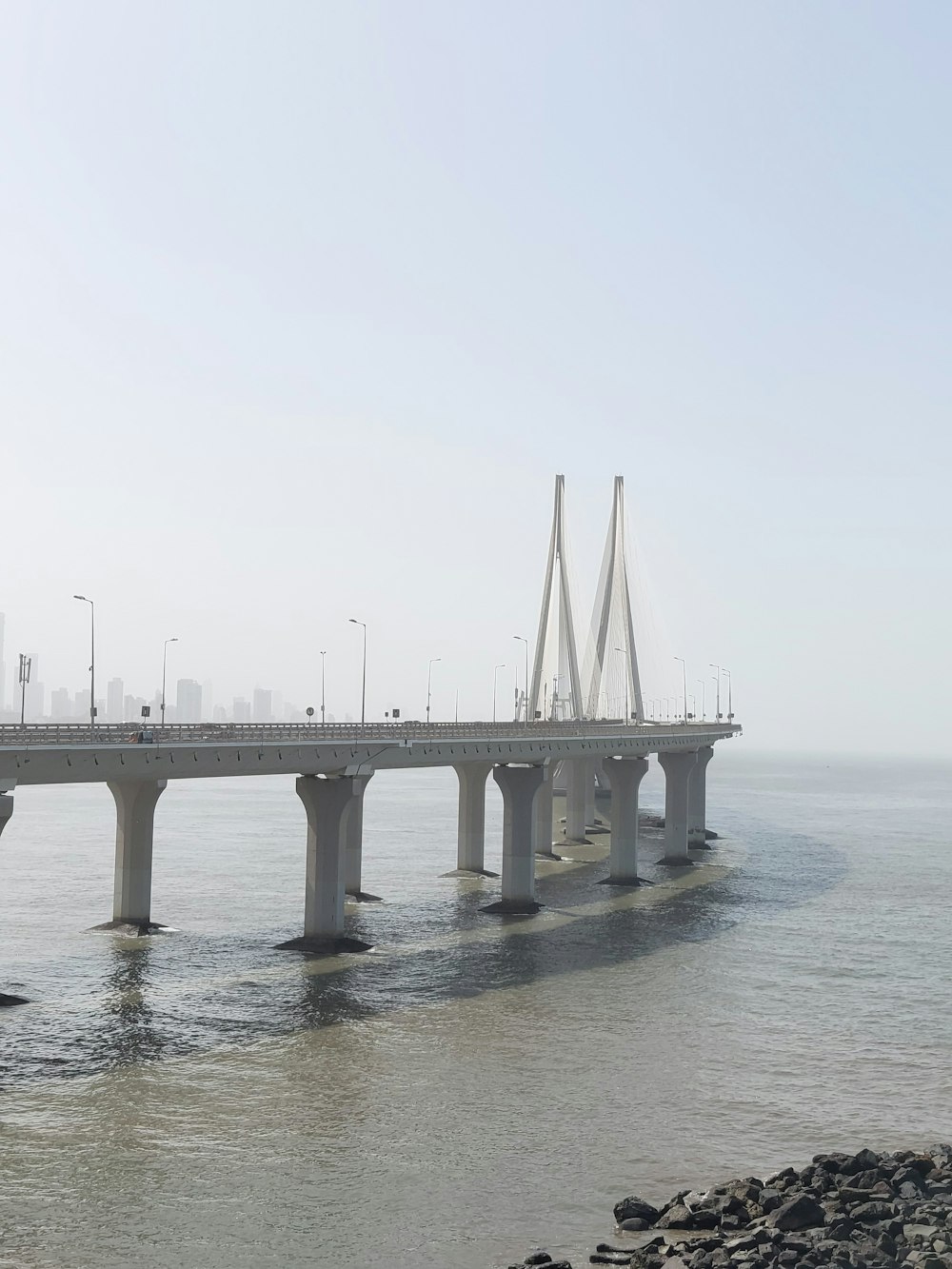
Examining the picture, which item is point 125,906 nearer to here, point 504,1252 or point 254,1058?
point 254,1058

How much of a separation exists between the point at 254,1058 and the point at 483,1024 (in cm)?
801

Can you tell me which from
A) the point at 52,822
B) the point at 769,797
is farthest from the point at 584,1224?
the point at 769,797

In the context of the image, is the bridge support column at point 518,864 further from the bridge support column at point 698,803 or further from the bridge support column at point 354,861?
the bridge support column at point 698,803

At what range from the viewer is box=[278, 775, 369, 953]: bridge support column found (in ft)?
169

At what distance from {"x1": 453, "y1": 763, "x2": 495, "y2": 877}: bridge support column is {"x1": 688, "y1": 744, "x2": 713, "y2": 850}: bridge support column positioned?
30.0 m

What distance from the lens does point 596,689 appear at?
109 metres

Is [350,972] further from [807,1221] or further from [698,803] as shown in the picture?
[698,803]

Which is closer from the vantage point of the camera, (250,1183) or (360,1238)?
(360,1238)

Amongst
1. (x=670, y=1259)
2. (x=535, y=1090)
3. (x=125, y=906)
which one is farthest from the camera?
(x=125, y=906)

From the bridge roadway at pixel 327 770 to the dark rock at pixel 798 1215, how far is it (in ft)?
81.8

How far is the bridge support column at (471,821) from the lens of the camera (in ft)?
255

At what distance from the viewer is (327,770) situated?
5275cm

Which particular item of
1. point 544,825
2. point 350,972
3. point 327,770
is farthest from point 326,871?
point 544,825

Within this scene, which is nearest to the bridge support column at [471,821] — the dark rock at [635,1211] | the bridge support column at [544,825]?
the bridge support column at [544,825]
